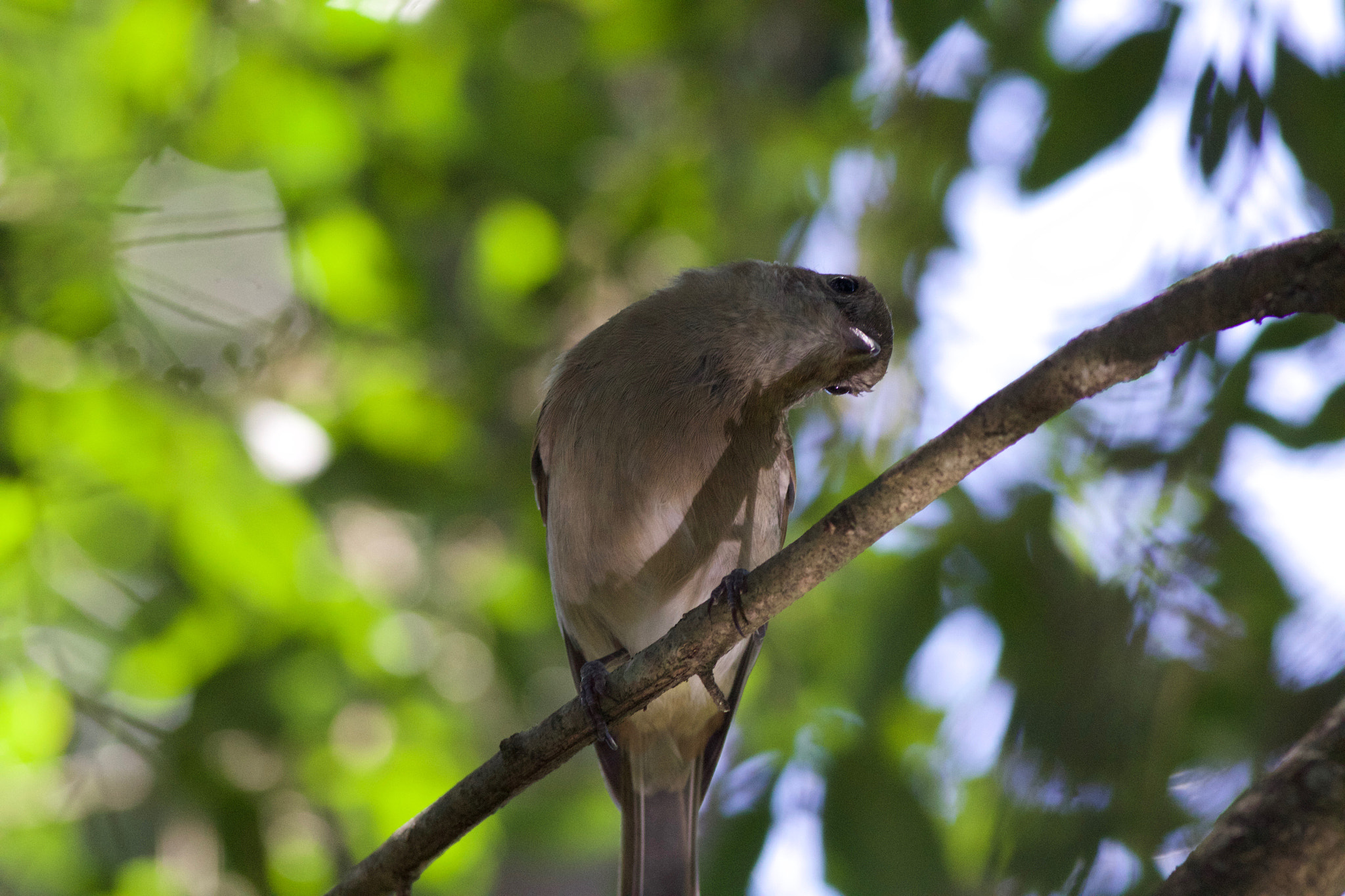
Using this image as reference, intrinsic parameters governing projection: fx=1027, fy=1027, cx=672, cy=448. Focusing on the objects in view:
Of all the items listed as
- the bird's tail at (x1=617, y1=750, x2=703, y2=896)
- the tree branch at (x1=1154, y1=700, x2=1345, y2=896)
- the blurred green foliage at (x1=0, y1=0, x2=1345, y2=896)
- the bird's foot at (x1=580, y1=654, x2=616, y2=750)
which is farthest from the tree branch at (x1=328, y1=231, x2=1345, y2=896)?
the bird's tail at (x1=617, y1=750, x2=703, y2=896)

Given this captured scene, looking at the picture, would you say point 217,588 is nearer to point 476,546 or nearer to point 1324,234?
point 476,546

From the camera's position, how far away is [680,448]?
11.1 feet

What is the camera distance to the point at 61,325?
395 centimetres

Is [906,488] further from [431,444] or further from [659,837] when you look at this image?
[431,444]

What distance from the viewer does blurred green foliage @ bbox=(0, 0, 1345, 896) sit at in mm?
2891

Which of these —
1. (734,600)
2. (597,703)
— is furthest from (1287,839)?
(597,703)

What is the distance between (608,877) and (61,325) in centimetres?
410

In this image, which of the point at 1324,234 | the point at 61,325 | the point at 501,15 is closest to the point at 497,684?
the point at 61,325

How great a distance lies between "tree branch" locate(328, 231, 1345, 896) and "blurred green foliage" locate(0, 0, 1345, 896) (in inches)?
22.2

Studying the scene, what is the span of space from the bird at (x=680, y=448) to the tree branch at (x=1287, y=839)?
1.81m

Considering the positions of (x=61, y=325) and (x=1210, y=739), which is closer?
(x=1210, y=739)

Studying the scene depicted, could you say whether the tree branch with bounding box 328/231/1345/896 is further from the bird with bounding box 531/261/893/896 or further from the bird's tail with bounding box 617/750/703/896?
the bird's tail with bounding box 617/750/703/896

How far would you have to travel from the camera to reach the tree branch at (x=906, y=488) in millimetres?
1760

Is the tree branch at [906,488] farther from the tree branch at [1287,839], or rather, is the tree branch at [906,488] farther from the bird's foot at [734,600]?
the tree branch at [1287,839]
